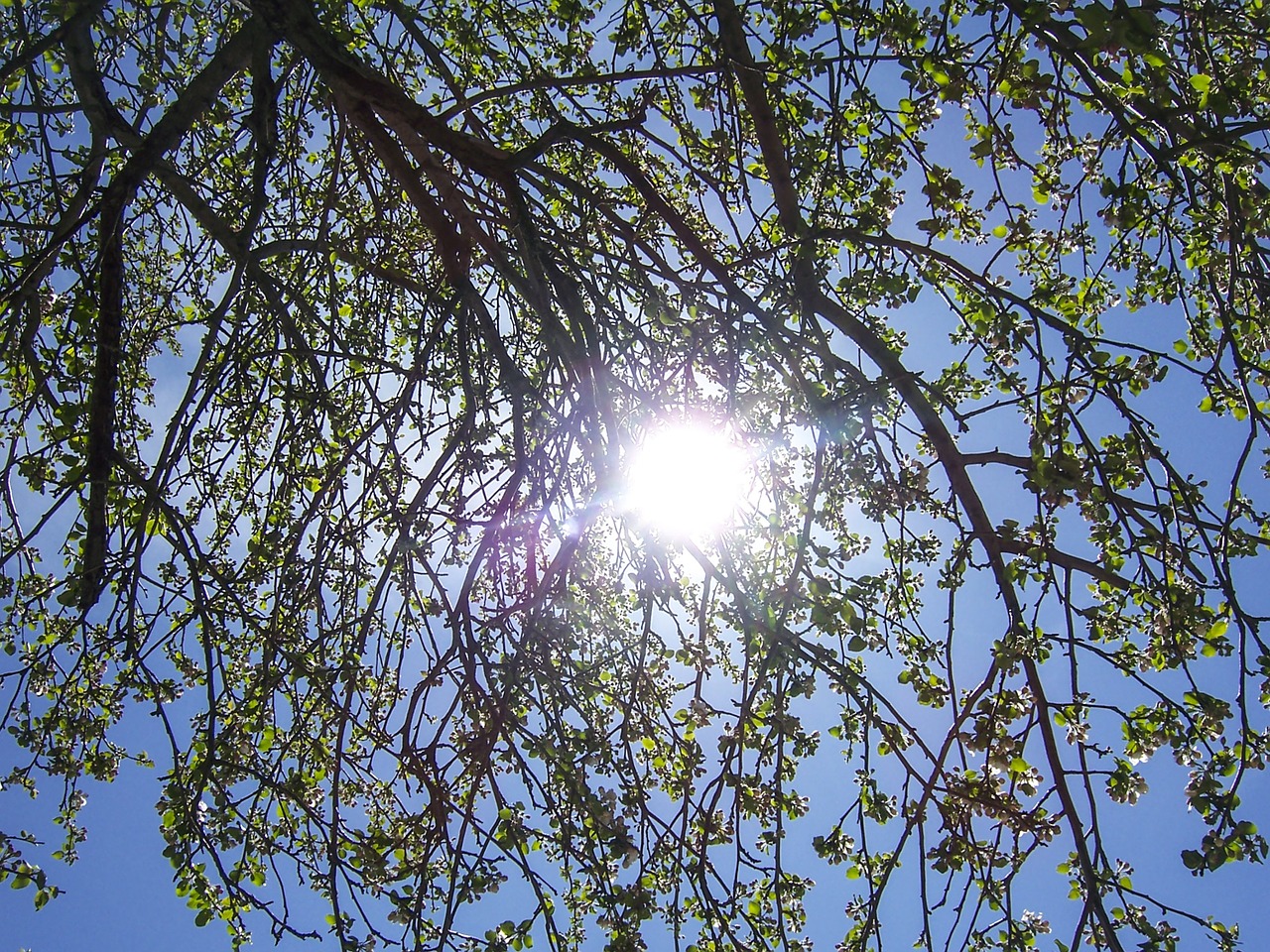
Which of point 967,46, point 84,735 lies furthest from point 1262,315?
point 84,735

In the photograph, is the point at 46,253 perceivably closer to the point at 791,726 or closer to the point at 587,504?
the point at 587,504

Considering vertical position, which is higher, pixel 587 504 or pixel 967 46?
pixel 967 46

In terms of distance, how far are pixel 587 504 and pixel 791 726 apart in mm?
1159

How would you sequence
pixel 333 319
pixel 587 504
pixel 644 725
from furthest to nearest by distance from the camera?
pixel 333 319, pixel 587 504, pixel 644 725

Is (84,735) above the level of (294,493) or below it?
below

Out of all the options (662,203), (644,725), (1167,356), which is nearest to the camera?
(1167,356)

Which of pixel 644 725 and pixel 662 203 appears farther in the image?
→ pixel 644 725

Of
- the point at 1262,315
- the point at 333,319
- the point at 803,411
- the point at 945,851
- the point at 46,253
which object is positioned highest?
the point at 333,319

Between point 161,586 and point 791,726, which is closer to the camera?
point 791,726

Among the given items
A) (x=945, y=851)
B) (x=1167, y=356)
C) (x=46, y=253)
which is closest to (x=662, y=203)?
(x=1167, y=356)

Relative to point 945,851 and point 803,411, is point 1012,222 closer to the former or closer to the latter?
point 803,411

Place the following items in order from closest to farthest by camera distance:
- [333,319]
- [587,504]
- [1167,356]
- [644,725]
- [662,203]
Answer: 1. [1167,356]
2. [662,203]
3. [644,725]
4. [587,504]
5. [333,319]

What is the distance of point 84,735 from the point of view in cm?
329

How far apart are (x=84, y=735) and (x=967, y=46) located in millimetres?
4129
